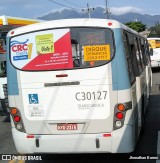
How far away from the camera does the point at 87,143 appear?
589 cm

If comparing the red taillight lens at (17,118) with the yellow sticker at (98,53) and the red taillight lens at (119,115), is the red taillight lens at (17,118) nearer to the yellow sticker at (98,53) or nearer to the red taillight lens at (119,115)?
the yellow sticker at (98,53)

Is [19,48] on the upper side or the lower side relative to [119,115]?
upper

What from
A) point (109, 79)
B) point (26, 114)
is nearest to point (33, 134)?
point (26, 114)

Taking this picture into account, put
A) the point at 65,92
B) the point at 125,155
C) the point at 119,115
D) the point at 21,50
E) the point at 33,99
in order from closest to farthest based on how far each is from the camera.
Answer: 1. the point at 119,115
2. the point at 65,92
3. the point at 33,99
4. the point at 21,50
5. the point at 125,155

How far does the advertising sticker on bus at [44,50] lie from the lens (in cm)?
606

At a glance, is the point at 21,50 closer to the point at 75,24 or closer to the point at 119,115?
the point at 75,24

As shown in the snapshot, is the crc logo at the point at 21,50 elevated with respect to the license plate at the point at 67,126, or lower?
elevated

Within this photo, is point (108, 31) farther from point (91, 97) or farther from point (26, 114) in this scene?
point (26, 114)

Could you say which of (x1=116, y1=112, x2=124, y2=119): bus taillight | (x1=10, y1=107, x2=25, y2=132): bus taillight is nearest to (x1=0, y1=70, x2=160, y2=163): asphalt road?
(x1=10, y1=107, x2=25, y2=132): bus taillight

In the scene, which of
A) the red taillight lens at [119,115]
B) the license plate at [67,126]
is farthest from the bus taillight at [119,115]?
the license plate at [67,126]

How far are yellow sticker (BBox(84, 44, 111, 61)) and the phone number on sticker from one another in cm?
52

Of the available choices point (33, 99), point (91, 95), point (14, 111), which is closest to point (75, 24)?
point (91, 95)

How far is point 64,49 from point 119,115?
4.38 ft

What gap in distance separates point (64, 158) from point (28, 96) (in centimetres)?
151
